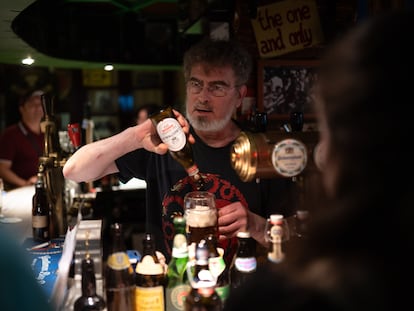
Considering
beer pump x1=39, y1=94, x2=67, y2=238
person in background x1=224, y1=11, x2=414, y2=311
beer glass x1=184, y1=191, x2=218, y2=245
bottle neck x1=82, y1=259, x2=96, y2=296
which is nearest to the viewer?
person in background x1=224, y1=11, x2=414, y2=311

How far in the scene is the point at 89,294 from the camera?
4.33 ft

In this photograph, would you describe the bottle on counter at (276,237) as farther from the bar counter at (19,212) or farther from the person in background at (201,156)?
the bar counter at (19,212)

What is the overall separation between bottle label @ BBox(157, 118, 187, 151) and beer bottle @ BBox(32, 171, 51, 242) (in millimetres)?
1006

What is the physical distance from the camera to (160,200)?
2.04 meters

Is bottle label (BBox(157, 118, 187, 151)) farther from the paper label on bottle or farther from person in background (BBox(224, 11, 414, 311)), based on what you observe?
person in background (BBox(224, 11, 414, 311))

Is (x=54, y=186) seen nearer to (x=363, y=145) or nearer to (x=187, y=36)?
(x=363, y=145)

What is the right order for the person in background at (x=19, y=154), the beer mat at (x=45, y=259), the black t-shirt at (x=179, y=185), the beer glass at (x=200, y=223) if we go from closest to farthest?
the beer glass at (x=200, y=223) → the beer mat at (x=45, y=259) → the black t-shirt at (x=179, y=185) → the person in background at (x=19, y=154)

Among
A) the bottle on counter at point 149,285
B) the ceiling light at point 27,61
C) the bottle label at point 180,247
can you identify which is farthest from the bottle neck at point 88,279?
the ceiling light at point 27,61

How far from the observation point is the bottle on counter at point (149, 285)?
1.33 metres

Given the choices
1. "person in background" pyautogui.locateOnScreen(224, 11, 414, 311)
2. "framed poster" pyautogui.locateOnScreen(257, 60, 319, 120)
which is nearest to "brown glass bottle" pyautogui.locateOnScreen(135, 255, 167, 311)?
"person in background" pyautogui.locateOnScreen(224, 11, 414, 311)

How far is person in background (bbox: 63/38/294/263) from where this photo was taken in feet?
6.37

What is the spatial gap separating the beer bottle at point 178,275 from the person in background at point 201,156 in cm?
42

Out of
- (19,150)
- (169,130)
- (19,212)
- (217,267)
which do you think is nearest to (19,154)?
(19,150)

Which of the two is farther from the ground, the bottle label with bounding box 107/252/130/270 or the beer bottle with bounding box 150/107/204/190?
the beer bottle with bounding box 150/107/204/190
